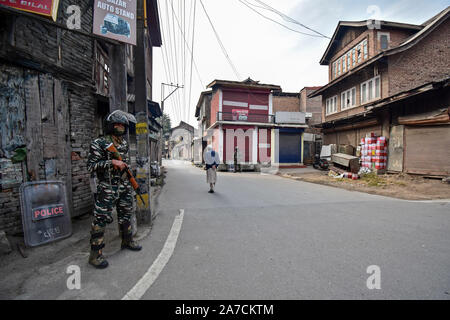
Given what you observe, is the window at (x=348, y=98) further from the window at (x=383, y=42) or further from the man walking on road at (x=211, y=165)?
the man walking on road at (x=211, y=165)

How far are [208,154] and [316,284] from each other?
637 centimetres

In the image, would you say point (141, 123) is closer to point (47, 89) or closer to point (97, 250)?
point (47, 89)

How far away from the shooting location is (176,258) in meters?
2.73

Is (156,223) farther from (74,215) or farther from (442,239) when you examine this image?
(442,239)

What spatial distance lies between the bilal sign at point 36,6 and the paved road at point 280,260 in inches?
158

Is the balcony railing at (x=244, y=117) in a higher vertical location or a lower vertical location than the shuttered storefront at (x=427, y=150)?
higher

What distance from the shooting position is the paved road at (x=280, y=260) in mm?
2047

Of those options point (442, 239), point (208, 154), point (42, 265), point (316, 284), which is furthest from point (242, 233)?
point (208, 154)

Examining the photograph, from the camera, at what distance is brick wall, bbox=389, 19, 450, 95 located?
497 inches

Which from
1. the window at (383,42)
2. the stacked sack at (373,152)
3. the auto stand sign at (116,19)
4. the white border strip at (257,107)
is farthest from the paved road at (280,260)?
the white border strip at (257,107)

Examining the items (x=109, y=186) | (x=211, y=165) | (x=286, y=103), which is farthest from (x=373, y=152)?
(x=286, y=103)

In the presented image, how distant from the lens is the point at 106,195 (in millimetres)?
2748

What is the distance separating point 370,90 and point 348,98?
2162 mm

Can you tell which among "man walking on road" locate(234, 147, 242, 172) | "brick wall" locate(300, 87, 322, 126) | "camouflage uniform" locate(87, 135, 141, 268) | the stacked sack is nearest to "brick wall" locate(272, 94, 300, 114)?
"brick wall" locate(300, 87, 322, 126)
